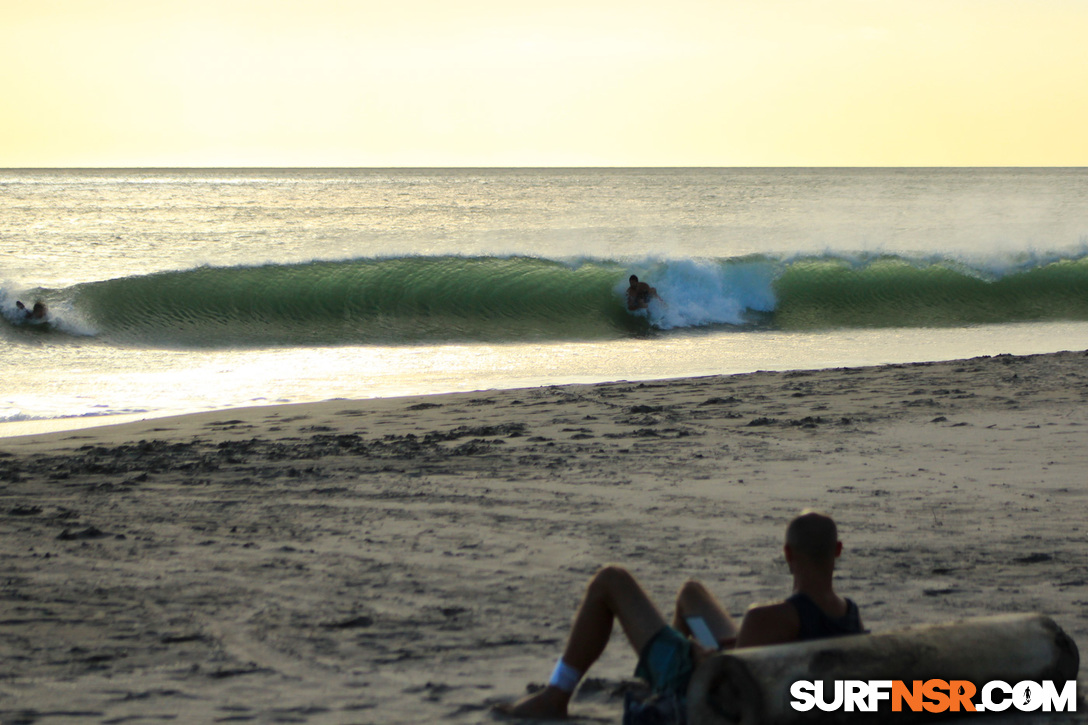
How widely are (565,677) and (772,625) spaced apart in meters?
0.75

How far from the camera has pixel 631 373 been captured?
1252 centimetres

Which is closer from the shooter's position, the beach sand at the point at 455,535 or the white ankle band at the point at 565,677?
the white ankle band at the point at 565,677

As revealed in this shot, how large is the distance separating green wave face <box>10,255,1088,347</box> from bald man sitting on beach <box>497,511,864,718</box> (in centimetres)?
1438

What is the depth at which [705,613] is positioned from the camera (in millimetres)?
3316

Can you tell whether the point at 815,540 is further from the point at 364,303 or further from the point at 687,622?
the point at 364,303

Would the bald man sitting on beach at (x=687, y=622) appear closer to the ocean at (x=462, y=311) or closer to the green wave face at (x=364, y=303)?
the ocean at (x=462, y=311)

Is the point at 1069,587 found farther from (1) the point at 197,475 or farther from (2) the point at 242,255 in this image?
(2) the point at 242,255

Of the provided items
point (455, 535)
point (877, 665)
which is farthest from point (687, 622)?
point (455, 535)

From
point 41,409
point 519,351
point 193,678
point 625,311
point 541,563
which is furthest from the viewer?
point 625,311

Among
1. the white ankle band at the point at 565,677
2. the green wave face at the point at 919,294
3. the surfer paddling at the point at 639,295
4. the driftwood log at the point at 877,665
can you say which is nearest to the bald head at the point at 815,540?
the driftwood log at the point at 877,665

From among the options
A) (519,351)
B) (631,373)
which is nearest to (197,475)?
(631,373)

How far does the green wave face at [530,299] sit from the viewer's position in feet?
60.7

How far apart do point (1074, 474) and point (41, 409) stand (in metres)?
9.33

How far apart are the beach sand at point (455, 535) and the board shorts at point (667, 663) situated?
31cm
